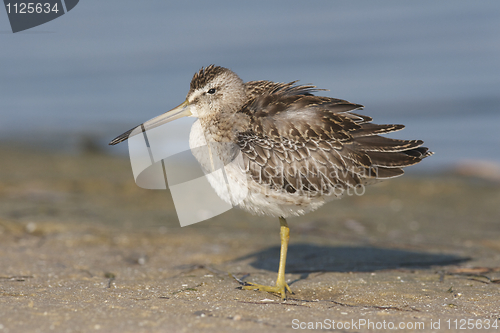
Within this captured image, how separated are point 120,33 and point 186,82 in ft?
27.4

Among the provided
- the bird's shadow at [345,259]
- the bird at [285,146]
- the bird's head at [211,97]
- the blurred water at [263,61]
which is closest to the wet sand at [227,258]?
the bird's shadow at [345,259]

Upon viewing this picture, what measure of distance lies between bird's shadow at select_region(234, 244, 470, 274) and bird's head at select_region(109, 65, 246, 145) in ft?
6.38

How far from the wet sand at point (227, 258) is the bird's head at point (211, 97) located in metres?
1.67

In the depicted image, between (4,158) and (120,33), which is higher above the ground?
(120,33)

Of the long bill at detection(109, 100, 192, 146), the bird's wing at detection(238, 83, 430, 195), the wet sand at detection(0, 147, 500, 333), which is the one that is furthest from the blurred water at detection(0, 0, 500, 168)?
the bird's wing at detection(238, 83, 430, 195)

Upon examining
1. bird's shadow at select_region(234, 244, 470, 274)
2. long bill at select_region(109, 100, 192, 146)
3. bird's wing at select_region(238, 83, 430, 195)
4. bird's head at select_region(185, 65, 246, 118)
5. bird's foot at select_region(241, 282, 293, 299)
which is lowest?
bird's shadow at select_region(234, 244, 470, 274)

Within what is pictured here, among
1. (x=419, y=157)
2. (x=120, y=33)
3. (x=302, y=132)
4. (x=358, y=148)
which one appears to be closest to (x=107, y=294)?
(x=302, y=132)

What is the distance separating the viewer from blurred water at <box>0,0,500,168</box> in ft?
54.5

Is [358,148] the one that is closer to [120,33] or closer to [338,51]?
[338,51]

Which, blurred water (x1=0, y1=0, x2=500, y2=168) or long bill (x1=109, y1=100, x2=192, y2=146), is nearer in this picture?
long bill (x1=109, y1=100, x2=192, y2=146)

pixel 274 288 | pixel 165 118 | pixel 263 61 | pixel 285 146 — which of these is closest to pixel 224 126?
pixel 285 146

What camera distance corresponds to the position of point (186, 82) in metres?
19.0

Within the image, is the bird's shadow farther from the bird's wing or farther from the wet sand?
the bird's wing

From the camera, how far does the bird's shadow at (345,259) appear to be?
20.5 feet
